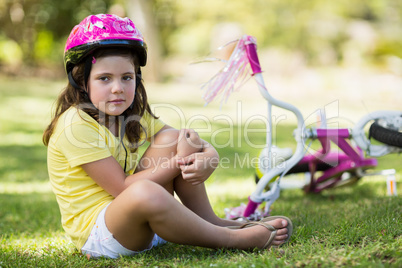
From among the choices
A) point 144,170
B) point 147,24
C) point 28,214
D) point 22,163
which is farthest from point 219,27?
point 144,170

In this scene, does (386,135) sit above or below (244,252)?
above

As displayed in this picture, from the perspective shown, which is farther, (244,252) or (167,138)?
(167,138)

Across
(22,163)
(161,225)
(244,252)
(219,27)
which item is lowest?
(22,163)

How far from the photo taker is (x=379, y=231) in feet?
7.53

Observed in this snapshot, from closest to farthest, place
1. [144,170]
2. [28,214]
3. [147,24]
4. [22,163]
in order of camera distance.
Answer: [144,170] → [28,214] → [22,163] → [147,24]

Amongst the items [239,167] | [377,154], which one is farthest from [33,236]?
[239,167]

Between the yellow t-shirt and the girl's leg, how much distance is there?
0.17 m

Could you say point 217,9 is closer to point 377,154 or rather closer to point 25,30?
point 25,30

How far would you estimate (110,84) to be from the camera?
235 cm

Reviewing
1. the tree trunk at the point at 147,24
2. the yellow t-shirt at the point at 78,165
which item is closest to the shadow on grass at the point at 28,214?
the yellow t-shirt at the point at 78,165

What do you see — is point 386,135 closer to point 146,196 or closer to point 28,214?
point 146,196

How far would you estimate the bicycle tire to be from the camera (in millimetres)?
2826

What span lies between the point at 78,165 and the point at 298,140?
1.45m

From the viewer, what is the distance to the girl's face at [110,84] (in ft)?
7.67
